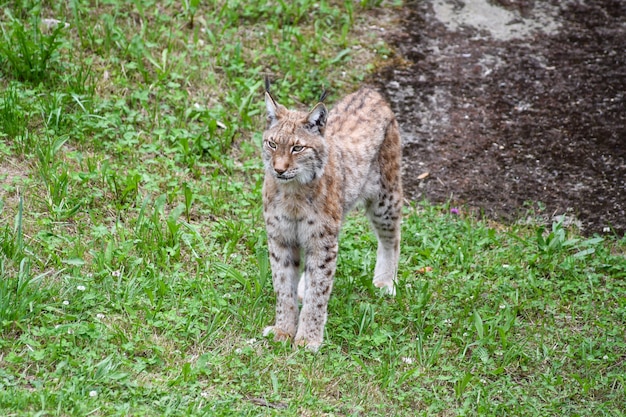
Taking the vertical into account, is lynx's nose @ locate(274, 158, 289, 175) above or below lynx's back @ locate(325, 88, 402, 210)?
above

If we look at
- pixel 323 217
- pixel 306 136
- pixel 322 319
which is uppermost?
pixel 306 136

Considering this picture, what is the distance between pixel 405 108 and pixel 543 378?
177 inches

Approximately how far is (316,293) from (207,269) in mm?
1019

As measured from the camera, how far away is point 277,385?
5863mm

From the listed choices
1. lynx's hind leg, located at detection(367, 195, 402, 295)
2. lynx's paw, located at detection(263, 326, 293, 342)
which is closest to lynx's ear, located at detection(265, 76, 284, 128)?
lynx's hind leg, located at detection(367, 195, 402, 295)

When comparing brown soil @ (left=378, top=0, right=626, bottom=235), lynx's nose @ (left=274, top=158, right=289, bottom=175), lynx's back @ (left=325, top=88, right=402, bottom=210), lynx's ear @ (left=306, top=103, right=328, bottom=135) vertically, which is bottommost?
brown soil @ (left=378, top=0, right=626, bottom=235)

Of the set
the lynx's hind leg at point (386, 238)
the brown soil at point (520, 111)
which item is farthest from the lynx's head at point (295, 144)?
Answer: the brown soil at point (520, 111)

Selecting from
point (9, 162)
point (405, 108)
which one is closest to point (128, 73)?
point (9, 162)

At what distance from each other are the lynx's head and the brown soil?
110 inches

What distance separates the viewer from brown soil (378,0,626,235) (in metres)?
9.10

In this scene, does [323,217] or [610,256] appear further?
[610,256]

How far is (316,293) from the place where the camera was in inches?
261

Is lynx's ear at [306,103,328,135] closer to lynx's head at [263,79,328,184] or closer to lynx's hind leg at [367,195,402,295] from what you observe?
lynx's head at [263,79,328,184]

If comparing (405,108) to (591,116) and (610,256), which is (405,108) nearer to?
(591,116)
